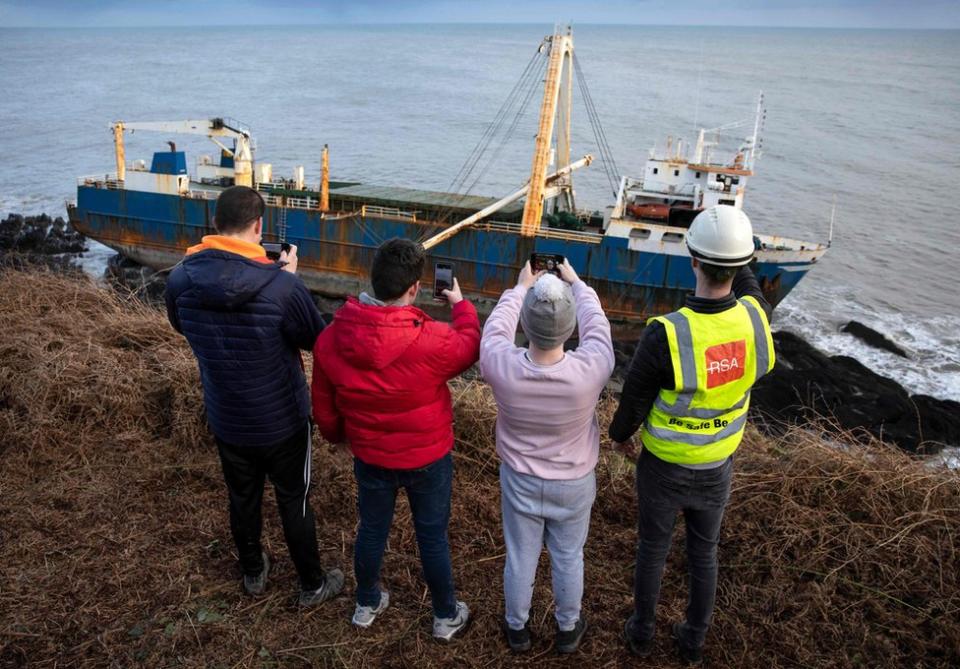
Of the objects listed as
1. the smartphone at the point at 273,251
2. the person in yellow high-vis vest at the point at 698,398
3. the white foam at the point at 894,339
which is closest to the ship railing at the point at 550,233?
the white foam at the point at 894,339

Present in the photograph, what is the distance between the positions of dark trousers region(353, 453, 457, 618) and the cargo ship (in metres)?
9.28

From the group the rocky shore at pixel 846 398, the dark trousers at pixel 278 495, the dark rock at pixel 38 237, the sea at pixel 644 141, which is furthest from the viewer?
the dark rock at pixel 38 237

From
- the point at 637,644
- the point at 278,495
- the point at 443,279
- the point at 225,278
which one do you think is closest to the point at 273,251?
the point at 225,278

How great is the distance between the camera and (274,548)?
10.9 feet

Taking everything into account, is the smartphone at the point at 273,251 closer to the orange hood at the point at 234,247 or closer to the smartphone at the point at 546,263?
the orange hood at the point at 234,247

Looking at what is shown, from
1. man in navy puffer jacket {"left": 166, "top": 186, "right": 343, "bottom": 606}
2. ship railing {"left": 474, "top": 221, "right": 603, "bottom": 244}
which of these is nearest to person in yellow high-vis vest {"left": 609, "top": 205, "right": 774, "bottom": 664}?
man in navy puffer jacket {"left": 166, "top": 186, "right": 343, "bottom": 606}

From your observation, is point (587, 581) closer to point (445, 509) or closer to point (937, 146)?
point (445, 509)

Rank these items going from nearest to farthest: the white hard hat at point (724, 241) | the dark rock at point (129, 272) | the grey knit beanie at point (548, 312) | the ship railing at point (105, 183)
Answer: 1. the grey knit beanie at point (548, 312)
2. the white hard hat at point (724, 241)
3. the dark rock at point (129, 272)
4. the ship railing at point (105, 183)

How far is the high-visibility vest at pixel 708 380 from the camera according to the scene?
2.22m

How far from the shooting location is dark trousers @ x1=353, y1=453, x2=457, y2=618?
2.50 m

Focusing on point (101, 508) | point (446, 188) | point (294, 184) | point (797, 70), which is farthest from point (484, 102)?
point (797, 70)

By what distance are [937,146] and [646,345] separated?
47763 millimetres

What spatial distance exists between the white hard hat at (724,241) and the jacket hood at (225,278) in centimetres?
156

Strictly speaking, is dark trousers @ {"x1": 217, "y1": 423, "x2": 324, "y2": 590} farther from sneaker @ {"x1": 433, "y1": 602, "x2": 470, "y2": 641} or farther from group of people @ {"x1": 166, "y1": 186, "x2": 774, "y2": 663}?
sneaker @ {"x1": 433, "y1": 602, "x2": 470, "y2": 641}
